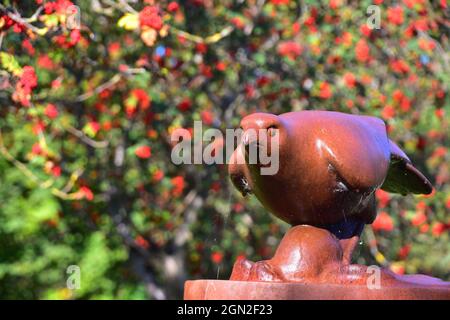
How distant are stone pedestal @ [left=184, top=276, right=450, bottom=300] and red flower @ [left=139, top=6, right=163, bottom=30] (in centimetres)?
355

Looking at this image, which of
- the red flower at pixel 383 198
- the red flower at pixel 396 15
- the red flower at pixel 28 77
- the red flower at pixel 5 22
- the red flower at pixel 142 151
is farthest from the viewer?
the red flower at pixel 383 198

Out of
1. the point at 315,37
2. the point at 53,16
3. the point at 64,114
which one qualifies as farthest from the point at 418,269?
the point at 53,16

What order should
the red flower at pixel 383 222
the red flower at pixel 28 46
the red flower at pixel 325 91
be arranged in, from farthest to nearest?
the red flower at pixel 383 222, the red flower at pixel 325 91, the red flower at pixel 28 46

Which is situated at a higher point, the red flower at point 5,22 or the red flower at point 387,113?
the red flower at point 5,22

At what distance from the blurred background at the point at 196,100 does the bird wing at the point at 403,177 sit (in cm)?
342

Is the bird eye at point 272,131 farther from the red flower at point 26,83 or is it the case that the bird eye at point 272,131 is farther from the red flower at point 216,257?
the red flower at point 216,257

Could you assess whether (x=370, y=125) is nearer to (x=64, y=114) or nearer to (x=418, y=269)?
(x=64, y=114)

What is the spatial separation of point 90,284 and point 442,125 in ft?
16.0

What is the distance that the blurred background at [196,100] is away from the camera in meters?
8.52

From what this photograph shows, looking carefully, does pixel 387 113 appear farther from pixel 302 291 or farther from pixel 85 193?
pixel 302 291

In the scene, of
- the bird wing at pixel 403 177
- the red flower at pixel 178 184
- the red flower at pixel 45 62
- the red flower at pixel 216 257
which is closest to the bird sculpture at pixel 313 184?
the bird wing at pixel 403 177

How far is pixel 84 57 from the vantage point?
8.06m

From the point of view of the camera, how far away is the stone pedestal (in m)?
3.96

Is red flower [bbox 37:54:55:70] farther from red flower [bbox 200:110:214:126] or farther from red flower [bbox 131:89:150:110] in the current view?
red flower [bbox 200:110:214:126]
